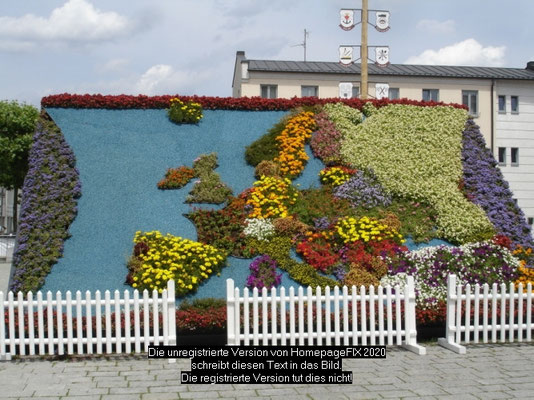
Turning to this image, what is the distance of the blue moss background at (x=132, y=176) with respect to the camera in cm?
1080

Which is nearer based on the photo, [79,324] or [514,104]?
[79,324]

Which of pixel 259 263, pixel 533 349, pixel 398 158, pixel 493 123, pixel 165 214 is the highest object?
pixel 493 123

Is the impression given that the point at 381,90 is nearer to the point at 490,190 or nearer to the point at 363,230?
the point at 490,190

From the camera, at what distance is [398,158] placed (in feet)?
46.1

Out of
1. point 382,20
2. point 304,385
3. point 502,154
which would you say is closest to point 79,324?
point 304,385

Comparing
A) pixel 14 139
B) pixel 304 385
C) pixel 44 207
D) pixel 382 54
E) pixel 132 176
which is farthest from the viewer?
pixel 14 139

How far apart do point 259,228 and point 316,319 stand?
358cm

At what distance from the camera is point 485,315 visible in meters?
8.53

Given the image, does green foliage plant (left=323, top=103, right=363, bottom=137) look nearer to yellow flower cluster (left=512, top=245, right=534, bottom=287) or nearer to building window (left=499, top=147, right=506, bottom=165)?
yellow flower cluster (left=512, top=245, right=534, bottom=287)

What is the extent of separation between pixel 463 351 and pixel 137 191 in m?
7.88

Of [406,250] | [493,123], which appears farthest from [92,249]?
[493,123]

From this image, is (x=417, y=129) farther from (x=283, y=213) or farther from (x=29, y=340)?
(x=29, y=340)

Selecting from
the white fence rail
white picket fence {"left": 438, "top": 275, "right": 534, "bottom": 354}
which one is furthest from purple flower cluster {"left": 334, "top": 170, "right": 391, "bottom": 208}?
the white fence rail

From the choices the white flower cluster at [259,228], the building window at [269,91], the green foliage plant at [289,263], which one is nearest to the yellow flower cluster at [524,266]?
the green foliage plant at [289,263]
